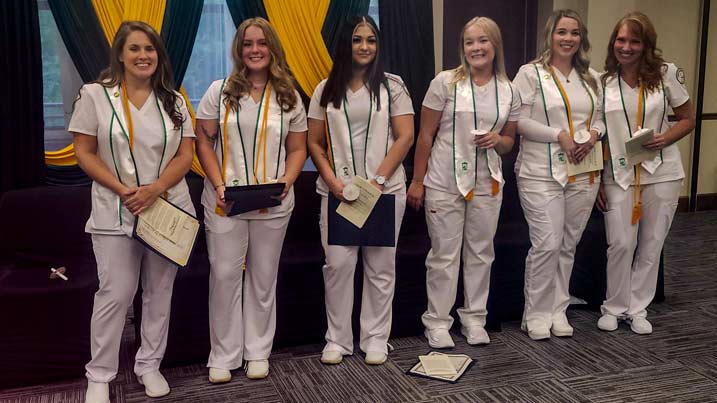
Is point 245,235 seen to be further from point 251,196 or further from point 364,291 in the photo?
point 364,291

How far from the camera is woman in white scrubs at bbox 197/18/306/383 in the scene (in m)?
2.80

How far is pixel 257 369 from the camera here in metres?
3.00

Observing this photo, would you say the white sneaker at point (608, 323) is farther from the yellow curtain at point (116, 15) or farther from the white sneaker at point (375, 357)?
the yellow curtain at point (116, 15)

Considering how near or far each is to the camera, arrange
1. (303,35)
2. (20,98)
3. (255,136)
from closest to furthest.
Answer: (255,136) → (20,98) → (303,35)

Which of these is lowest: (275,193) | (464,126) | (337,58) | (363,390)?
(363,390)

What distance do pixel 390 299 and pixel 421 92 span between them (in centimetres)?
243

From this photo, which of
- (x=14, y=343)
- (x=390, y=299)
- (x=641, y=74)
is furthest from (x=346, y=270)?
(x=641, y=74)

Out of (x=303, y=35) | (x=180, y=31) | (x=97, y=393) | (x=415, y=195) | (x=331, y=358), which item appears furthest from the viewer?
(x=303, y=35)

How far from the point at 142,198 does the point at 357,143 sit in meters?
0.92

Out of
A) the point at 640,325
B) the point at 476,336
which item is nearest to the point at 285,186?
the point at 476,336

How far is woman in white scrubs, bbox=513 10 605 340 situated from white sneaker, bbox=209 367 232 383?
4.88 feet

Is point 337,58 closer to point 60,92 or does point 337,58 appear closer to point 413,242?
point 413,242

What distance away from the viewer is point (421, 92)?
5.25 meters

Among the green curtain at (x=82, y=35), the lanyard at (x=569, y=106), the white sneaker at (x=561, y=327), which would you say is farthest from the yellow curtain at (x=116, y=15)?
the white sneaker at (x=561, y=327)
